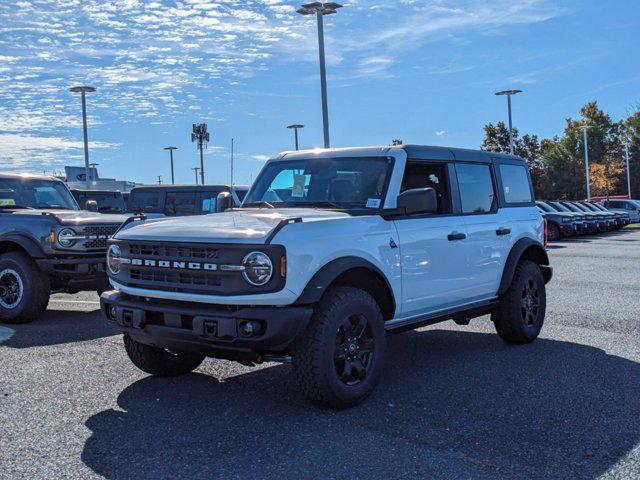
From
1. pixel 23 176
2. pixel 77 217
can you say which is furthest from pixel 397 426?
pixel 23 176

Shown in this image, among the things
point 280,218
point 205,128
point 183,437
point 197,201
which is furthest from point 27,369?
point 205,128

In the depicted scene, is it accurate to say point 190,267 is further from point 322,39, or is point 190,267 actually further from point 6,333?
point 322,39

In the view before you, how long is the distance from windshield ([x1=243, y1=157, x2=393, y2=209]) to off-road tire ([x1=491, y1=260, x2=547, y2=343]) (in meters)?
2.03

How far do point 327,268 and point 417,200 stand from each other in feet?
3.34

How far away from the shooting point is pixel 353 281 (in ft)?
16.7

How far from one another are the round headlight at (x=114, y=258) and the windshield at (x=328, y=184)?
1.36 m

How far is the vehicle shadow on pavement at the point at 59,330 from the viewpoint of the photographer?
7.29m

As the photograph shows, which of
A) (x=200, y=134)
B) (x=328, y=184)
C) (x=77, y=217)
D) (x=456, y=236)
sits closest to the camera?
(x=328, y=184)

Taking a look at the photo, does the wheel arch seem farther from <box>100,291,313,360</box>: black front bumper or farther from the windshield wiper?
the windshield wiper

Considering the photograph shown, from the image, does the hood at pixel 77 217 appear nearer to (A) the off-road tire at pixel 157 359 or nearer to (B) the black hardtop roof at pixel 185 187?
(A) the off-road tire at pixel 157 359

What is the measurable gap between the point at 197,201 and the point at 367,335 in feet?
29.3

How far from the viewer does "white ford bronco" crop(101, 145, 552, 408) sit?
4426mm

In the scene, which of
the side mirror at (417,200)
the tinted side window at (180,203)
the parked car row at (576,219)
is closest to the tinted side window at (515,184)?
the side mirror at (417,200)

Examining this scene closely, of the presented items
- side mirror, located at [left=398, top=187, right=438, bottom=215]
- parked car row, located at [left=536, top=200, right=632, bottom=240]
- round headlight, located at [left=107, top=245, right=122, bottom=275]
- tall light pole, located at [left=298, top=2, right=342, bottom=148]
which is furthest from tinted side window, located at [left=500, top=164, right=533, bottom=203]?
parked car row, located at [left=536, top=200, right=632, bottom=240]
